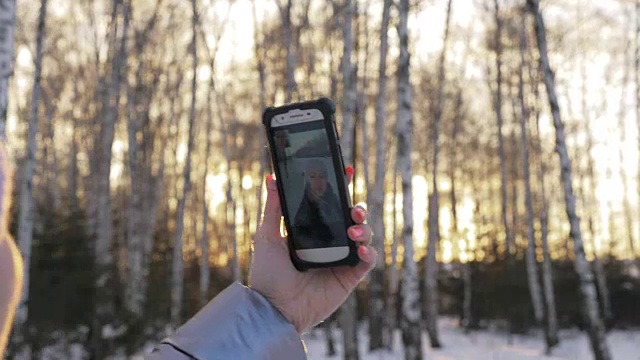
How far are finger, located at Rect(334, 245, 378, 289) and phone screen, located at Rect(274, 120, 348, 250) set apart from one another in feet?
0.14

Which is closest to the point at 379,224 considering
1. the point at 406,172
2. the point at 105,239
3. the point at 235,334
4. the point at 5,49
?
the point at 406,172

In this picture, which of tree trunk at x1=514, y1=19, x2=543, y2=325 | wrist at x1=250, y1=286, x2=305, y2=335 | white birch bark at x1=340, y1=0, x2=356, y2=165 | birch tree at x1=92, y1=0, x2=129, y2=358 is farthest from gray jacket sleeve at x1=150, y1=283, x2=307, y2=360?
tree trunk at x1=514, y1=19, x2=543, y2=325

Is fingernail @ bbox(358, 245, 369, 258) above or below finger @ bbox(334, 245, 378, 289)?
above

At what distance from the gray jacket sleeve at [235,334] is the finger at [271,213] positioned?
0.32 metres

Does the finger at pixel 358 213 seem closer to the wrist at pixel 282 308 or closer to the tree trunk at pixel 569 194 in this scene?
the wrist at pixel 282 308

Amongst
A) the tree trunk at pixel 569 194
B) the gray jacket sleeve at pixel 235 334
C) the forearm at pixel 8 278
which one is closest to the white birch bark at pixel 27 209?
the tree trunk at pixel 569 194

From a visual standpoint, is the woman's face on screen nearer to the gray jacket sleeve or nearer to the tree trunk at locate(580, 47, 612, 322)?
the gray jacket sleeve

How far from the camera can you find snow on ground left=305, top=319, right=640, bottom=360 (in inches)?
667

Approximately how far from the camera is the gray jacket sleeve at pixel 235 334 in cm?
105

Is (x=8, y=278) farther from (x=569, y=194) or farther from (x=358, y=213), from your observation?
(x=569, y=194)

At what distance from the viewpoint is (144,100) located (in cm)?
2162

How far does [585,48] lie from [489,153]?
7.94 meters

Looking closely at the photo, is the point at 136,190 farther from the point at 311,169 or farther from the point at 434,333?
the point at 311,169

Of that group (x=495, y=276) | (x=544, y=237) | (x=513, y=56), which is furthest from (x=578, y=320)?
(x=513, y=56)
